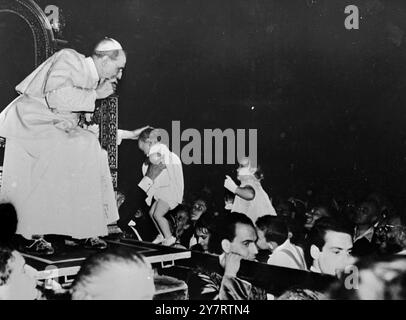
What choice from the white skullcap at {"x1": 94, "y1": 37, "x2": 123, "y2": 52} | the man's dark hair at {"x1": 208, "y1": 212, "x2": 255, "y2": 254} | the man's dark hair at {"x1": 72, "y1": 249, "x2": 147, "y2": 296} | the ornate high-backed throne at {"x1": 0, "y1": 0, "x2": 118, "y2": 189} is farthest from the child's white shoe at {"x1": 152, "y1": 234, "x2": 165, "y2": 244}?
the white skullcap at {"x1": 94, "y1": 37, "x2": 123, "y2": 52}

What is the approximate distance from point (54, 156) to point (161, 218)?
702 mm

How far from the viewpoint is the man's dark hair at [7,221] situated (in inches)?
107

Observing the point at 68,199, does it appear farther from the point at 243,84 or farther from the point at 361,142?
the point at 361,142

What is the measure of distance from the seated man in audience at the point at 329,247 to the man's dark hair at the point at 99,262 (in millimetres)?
965

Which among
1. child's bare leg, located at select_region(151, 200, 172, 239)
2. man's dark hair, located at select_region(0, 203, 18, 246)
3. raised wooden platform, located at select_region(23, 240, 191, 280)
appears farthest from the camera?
child's bare leg, located at select_region(151, 200, 172, 239)

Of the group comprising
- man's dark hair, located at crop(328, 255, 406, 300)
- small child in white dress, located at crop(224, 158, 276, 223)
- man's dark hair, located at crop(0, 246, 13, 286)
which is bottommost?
man's dark hair, located at crop(328, 255, 406, 300)

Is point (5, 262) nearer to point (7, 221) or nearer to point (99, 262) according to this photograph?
point (7, 221)

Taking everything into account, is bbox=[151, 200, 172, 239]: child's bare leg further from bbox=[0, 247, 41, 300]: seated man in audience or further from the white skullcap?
the white skullcap

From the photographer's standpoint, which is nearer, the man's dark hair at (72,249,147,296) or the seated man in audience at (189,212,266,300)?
the man's dark hair at (72,249,147,296)

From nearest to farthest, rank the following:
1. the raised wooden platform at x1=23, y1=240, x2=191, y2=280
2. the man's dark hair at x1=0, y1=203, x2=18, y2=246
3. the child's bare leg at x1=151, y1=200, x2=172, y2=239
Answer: the raised wooden platform at x1=23, y1=240, x2=191, y2=280 → the man's dark hair at x1=0, y1=203, x2=18, y2=246 → the child's bare leg at x1=151, y1=200, x2=172, y2=239

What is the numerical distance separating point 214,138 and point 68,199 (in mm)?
901

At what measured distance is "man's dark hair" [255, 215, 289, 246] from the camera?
278 centimetres

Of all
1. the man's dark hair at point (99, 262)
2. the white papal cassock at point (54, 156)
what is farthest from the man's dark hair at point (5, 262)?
the man's dark hair at point (99, 262)

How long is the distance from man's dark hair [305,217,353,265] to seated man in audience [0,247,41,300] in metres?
1.53
